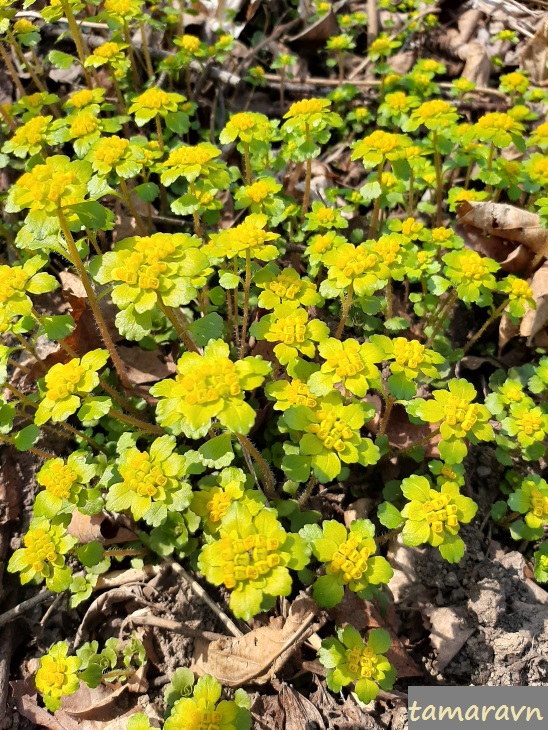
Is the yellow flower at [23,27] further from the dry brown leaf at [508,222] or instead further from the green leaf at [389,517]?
the green leaf at [389,517]

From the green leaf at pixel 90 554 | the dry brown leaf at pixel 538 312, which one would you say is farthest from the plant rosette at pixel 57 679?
the dry brown leaf at pixel 538 312

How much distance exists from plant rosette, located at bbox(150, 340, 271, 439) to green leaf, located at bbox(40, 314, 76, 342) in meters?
0.82

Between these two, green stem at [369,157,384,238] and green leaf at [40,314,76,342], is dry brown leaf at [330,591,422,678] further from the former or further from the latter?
green stem at [369,157,384,238]

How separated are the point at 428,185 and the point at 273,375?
1.95 metres

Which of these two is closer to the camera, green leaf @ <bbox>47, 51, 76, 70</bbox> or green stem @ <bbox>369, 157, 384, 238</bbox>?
green stem @ <bbox>369, 157, 384, 238</bbox>

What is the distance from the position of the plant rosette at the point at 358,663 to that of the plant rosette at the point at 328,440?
670mm

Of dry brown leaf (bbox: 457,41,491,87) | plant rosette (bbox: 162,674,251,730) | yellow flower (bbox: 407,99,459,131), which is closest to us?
plant rosette (bbox: 162,674,251,730)

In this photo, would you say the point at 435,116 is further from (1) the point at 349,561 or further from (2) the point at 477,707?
(2) the point at 477,707

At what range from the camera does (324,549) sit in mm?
2164

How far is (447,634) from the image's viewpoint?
8.58 feet

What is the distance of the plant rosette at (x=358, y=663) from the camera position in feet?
7.07

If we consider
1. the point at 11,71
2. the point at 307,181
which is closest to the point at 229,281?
the point at 307,181

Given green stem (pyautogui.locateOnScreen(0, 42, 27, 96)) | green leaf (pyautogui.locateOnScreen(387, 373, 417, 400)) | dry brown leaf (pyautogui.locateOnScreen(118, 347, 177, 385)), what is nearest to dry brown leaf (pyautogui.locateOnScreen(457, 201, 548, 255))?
green leaf (pyautogui.locateOnScreen(387, 373, 417, 400))

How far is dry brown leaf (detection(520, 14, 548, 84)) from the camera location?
16.0ft
